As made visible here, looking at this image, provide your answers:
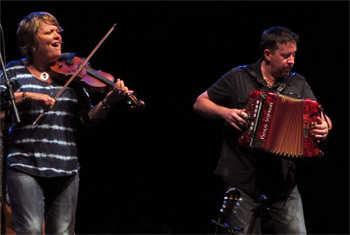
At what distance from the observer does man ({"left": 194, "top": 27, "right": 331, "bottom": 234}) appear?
3.37 metres

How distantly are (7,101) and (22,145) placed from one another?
1.35 feet

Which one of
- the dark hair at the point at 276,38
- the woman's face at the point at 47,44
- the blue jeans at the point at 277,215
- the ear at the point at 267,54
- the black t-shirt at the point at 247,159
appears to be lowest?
the blue jeans at the point at 277,215

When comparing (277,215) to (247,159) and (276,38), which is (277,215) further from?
(276,38)

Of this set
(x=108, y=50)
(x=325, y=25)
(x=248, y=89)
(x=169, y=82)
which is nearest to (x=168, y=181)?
(x=169, y=82)

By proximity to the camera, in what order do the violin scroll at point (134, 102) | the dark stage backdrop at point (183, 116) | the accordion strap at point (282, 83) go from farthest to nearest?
the dark stage backdrop at point (183, 116), the accordion strap at point (282, 83), the violin scroll at point (134, 102)

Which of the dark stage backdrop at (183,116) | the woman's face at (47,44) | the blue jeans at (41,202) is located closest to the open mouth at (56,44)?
the woman's face at (47,44)

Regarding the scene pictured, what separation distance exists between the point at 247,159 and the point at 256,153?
0.23 feet

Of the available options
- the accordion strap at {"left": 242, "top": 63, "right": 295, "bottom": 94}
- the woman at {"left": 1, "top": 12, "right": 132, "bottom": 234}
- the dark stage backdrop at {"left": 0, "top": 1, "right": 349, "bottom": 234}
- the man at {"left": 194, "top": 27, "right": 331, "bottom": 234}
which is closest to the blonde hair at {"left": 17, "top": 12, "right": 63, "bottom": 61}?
the woman at {"left": 1, "top": 12, "right": 132, "bottom": 234}

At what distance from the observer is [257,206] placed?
3287 millimetres

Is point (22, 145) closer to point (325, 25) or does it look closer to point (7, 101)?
point (7, 101)

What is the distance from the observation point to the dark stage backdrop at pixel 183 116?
4965mm

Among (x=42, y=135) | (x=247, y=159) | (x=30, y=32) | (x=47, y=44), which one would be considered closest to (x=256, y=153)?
(x=247, y=159)

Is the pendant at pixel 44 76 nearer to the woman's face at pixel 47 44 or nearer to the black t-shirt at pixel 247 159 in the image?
the woman's face at pixel 47 44

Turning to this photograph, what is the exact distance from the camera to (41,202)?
9.52 feet
